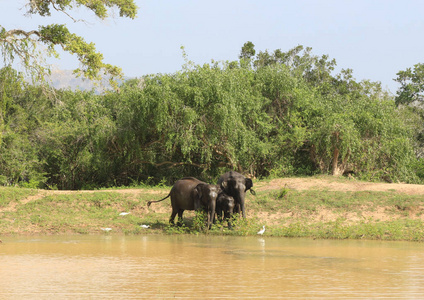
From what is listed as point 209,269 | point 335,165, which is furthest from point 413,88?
point 209,269

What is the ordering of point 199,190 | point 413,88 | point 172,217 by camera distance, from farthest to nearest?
point 413,88 → point 172,217 → point 199,190

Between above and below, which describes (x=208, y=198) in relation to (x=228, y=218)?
above

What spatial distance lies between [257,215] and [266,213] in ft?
1.08

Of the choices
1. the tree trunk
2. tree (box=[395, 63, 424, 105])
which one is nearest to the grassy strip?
the tree trunk

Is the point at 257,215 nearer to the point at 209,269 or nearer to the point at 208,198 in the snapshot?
the point at 208,198

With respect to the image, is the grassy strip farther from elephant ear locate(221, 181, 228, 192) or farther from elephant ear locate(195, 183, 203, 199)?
elephant ear locate(221, 181, 228, 192)

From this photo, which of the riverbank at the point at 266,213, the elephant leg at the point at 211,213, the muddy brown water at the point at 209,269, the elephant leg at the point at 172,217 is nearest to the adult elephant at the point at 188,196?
the elephant leg at the point at 172,217

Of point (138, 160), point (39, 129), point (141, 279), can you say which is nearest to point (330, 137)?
point (138, 160)

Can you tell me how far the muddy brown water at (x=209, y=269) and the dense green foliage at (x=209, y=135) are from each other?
9999 millimetres

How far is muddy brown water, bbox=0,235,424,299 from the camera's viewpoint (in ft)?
26.1

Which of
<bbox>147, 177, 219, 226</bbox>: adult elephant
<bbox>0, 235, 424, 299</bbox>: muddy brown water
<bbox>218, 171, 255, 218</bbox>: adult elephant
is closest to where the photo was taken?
<bbox>0, 235, 424, 299</bbox>: muddy brown water

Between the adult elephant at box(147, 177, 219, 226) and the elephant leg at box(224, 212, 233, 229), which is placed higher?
the adult elephant at box(147, 177, 219, 226)

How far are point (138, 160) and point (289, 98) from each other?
8.01 meters

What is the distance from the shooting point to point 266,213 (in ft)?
61.2
